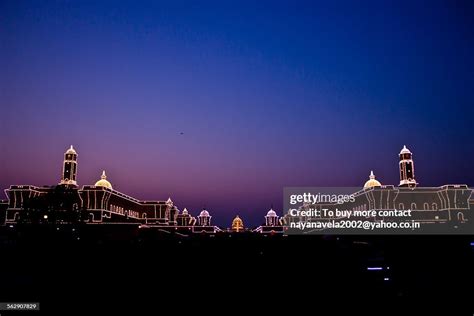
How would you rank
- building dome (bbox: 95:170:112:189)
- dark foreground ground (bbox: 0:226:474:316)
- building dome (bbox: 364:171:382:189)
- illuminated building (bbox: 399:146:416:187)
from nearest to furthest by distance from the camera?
dark foreground ground (bbox: 0:226:474:316)
illuminated building (bbox: 399:146:416:187)
building dome (bbox: 95:170:112:189)
building dome (bbox: 364:171:382:189)

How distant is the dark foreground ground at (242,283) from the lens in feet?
37.4

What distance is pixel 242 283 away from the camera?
48.8 ft

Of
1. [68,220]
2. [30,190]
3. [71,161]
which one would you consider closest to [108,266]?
[68,220]

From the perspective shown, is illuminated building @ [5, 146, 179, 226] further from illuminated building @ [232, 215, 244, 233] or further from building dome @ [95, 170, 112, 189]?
illuminated building @ [232, 215, 244, 233]

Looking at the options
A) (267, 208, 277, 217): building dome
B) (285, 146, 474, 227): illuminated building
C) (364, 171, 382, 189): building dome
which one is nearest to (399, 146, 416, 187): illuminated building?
(285, 146, 474, 227): illuminated building

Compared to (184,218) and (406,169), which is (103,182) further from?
(406,169)

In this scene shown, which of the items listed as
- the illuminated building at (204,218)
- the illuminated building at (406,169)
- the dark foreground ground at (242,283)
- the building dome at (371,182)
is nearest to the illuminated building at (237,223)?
the illuminated building at (204,218)

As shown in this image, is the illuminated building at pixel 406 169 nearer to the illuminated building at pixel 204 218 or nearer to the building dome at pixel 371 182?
the building dome at pixel 371 182

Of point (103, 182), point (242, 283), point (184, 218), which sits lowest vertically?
point (242, 283)

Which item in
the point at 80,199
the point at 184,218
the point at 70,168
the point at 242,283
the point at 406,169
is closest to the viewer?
the point at 242,283

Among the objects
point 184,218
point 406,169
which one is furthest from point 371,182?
point 184,218

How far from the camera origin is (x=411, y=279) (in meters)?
13.5

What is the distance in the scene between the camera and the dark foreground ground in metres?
11.4

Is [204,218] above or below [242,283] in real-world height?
above
